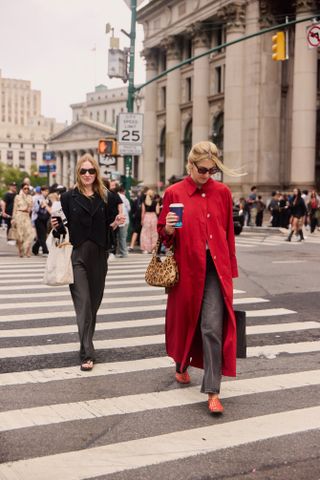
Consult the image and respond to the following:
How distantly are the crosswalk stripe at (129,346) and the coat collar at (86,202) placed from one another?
5.15 feet

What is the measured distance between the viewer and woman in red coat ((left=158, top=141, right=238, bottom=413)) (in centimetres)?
525

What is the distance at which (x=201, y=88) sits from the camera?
50.7 meters

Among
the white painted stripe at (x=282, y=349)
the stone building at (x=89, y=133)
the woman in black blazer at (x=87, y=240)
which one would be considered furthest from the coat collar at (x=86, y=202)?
the stone building at (x=89, y=133)

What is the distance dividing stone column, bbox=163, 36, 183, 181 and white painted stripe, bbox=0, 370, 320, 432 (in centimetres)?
4906

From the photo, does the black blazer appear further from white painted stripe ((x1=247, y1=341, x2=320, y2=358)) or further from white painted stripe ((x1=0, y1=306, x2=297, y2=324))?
white painted stripe ((x1=0, y1=306, x2=297, y2=324))

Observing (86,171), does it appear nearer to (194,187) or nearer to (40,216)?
(194,187)

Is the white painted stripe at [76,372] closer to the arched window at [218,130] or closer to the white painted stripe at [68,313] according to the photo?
the white painted stripe at [68,313]

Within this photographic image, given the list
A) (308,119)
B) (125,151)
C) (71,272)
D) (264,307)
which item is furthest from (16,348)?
(308,119)

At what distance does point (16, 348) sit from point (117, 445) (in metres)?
3.05

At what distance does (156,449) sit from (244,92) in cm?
4099

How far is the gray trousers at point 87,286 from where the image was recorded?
6.53 m

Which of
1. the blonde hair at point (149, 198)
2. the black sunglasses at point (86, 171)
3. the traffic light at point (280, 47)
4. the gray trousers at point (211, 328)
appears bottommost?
the gray trousers at point (211, 328)

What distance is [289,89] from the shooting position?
4438 centimetres

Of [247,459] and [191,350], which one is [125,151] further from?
[247,459]
